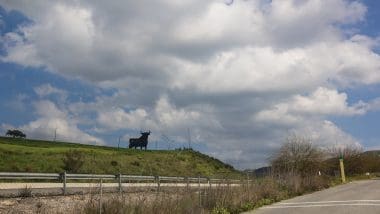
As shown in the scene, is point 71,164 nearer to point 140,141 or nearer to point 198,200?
point 198,200

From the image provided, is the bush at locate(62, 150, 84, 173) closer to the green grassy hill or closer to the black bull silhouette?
the green grassy hill

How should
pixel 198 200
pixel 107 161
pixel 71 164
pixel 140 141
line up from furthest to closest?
pixel 140 141
pixel 107 161
pixel 71 164
pixel 198 200

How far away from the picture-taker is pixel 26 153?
6022 cm

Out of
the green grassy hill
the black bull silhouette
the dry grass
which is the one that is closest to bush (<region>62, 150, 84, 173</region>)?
the green grassy hill

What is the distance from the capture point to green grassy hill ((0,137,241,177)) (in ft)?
175

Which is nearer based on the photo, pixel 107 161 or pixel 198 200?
pixel 198 200

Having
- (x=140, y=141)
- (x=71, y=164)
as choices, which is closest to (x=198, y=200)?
A: (x=71, y=164)

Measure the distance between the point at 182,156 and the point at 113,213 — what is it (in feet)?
247

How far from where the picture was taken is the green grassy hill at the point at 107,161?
53375 millimetres

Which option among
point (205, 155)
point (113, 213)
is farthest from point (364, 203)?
point (205, 155)

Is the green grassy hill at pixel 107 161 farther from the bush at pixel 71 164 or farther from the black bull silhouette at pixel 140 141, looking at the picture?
the black bull silhouette at pixel 140 141

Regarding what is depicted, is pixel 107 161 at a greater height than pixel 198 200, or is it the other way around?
pixel 107 161

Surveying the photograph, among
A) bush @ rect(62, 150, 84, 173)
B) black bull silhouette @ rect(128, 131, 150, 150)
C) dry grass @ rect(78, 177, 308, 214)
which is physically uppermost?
black bull silhouette @ rect(128, 131, 150, 150)

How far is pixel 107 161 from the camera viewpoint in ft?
219
